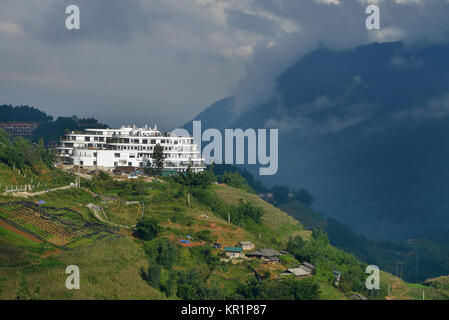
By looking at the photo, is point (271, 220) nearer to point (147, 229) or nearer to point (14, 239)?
point (147, 229)

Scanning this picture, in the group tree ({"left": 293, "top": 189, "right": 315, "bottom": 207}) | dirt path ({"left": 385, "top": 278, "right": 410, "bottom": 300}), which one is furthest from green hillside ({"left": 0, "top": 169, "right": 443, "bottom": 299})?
tree ({"left": 293, "top": 189, "right": 315, "bottom": 207})

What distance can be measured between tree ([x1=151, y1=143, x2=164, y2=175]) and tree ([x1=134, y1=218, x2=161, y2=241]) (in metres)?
25.0

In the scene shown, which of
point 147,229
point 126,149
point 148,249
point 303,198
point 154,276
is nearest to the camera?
point 154,276

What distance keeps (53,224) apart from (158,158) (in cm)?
3135

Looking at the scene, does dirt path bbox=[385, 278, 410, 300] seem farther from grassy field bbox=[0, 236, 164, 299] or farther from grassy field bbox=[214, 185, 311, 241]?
grassy field bbox=[0, 236, 164, 299]

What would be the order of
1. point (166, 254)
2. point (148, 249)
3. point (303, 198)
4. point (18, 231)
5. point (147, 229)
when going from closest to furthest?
point (18, 231)
point (166, 254)
point (148, 249)
point (147, 229)
point (303, 198)

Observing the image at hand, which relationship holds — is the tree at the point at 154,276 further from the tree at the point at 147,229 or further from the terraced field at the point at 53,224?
the tree at the point at 147,229

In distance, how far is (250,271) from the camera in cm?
6100

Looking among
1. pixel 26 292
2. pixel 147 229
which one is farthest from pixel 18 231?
pixel 26 292

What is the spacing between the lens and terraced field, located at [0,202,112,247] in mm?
55219

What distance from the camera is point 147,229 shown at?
203 ft

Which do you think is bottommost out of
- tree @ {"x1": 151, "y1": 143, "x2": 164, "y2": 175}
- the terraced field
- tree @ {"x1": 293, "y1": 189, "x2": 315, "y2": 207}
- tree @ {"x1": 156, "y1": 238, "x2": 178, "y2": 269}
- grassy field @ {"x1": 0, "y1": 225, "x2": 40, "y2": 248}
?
tree @ {"x1": 156, "y1": 238, "x2": 178, "y2": 269}

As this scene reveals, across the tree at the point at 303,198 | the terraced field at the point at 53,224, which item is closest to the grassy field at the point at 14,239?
the terraced field at the point at 53,224

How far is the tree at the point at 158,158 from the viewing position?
288ft
